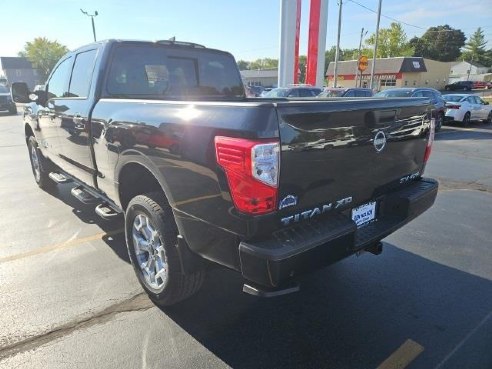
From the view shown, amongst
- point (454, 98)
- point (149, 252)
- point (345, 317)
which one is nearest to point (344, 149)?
point (345, 317)

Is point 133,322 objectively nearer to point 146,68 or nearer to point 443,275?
point 146,68

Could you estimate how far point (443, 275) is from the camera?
3.75m

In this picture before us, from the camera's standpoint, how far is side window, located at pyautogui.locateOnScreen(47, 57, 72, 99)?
15.8ft

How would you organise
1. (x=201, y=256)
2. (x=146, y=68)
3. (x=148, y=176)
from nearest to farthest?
(x=201, y=256)
(x=148, y=176)
(x=146, y=68)

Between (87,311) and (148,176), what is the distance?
1.19 meters

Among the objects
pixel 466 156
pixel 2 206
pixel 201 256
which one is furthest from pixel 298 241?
pixel 466 156

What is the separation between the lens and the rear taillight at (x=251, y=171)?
2.07m

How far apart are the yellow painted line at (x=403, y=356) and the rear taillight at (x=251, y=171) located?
4.40 feet

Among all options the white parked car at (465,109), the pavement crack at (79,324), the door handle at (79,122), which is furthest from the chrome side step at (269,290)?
the white parked car at (465,109)

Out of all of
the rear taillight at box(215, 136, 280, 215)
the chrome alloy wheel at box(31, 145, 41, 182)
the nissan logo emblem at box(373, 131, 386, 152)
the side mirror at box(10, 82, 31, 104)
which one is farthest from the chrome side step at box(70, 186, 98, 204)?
the nissan logo emblem at box(373, 131, 386, 152)

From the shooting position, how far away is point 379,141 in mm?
2818

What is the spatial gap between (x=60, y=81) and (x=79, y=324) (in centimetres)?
335

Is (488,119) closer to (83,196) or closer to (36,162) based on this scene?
(36,162)

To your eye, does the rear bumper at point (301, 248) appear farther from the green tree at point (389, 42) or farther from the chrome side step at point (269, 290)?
the green tree at point (389, 42)
